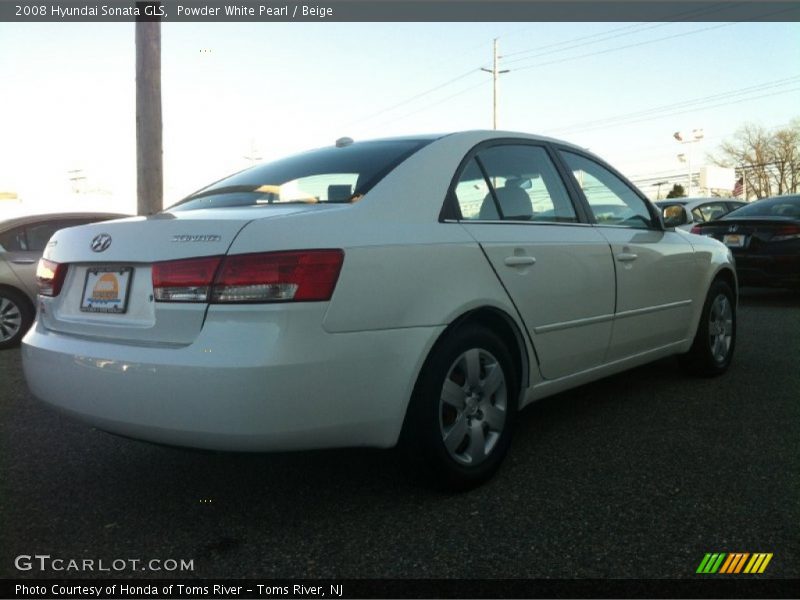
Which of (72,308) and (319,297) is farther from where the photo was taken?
(72,308)

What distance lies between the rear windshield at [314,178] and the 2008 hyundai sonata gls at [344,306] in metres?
0.01

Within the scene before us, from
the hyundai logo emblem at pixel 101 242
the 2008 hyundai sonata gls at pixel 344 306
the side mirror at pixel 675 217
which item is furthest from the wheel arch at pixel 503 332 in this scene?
the side mirror at pixel 675 217

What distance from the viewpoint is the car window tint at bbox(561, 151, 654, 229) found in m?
4.03

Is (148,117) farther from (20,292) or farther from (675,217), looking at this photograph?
(675,217)

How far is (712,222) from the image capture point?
970 cm

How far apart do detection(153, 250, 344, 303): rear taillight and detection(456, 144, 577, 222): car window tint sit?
87cm

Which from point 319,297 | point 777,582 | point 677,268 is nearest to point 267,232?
point 319,297

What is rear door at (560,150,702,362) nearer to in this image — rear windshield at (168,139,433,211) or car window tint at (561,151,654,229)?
car window tint at (561,151,654,229)

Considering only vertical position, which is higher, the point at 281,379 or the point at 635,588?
the point at 281,379

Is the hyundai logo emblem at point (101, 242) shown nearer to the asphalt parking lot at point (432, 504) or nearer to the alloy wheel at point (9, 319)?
the asphalt parking lot at point (432, 504)

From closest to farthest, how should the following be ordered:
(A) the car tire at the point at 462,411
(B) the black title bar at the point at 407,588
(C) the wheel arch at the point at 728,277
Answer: (B) the black title bar at the point at 407,588 → (A) the car tire at the point at 462,411 → (C) the wheel arch at the point at 728,277

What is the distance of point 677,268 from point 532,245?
64.2 inches

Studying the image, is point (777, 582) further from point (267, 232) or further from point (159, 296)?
point (159, 296)

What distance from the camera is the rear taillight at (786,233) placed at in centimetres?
891
